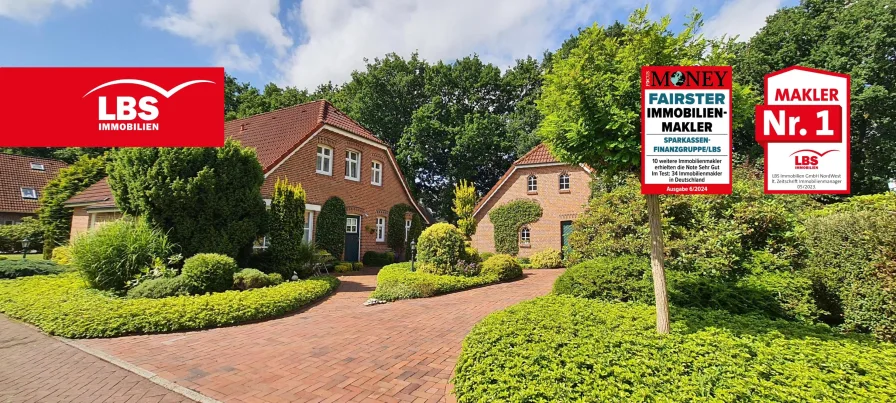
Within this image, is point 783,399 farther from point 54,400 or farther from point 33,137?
point 33,137

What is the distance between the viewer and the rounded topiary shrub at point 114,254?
8391 millimetres

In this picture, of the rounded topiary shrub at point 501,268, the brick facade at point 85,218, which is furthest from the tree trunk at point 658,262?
the brick facade at point 85,218

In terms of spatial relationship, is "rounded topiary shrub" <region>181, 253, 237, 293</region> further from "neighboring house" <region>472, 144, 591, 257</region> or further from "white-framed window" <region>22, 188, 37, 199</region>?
"white-framed window" <region>22, 188, 37, 199</region>

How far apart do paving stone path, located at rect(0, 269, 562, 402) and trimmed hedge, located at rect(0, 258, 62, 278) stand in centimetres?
863

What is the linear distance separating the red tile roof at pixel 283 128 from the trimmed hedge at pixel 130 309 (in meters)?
7.49

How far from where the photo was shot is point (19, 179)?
92.1 feet

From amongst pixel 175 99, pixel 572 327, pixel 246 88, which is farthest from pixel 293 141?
pixel 246 88

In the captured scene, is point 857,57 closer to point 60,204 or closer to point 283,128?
point 283,128

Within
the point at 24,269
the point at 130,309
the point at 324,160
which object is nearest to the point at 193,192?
the point at 130,309

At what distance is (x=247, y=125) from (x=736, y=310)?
19979 millimetres

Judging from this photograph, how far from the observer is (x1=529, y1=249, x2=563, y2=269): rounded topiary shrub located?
57.6 feet

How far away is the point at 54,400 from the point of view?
12.3ft

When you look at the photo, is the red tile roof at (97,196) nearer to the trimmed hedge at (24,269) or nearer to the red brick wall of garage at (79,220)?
the red brick wall of garage at (79,220)

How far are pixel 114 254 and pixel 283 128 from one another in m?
9.72
